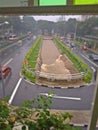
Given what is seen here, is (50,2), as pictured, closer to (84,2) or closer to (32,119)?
(84,2)

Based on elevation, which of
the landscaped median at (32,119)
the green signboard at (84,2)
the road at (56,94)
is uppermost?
the green signboard at (84,2)

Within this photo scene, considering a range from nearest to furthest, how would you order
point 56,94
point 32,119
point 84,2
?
point 84,2, point 32,119, point 56,94

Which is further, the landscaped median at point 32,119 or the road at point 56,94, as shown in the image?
the road at point 56,94

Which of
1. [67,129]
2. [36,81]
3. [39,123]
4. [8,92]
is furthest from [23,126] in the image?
[36,81]

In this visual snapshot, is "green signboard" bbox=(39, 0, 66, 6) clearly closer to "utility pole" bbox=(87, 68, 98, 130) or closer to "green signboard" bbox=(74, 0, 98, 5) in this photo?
"green signboard" bbox=(74, 0, 98, 5)

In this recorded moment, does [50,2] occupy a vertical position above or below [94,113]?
above

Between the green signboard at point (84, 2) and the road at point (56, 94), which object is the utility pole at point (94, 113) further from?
the road at point (56, 94)

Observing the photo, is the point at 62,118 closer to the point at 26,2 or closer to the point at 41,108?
the point at 41,108

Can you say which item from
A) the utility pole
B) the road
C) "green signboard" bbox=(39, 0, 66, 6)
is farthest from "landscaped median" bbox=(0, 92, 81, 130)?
the road

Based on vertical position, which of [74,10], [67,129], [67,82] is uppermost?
[74,10]

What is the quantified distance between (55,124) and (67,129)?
5 centimetres

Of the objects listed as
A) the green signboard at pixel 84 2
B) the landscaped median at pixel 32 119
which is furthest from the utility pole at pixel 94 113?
the green signboard at pixel 84 2

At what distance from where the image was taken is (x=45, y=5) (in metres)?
0.77

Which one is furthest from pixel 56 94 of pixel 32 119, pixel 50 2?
pixel 50 2
